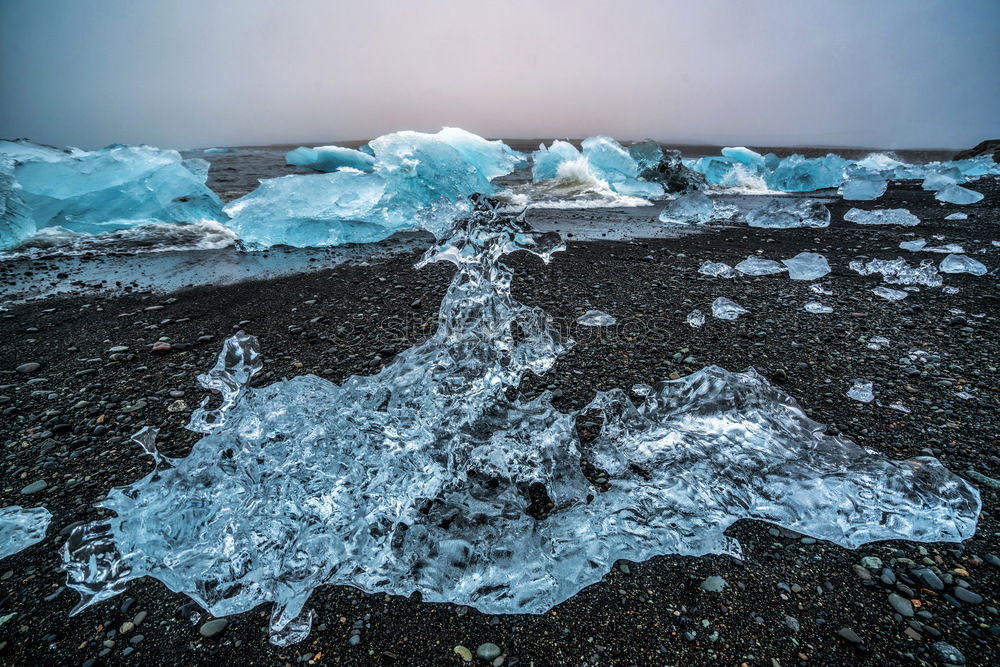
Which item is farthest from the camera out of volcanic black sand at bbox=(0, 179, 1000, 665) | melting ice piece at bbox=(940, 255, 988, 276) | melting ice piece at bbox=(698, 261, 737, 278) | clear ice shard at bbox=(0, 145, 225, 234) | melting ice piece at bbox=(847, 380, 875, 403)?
clear ice shard at bbox=(0, 145, 225, 234)

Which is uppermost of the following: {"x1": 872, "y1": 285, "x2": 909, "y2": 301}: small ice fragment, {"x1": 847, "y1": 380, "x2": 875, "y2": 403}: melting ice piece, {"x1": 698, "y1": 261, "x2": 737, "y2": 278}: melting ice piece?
{"x1": 698, "y1": 261, "x2": 737, "y2": 278}: melting ice piece

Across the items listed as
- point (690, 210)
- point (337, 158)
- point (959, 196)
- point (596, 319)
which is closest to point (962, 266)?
point (690, 210)

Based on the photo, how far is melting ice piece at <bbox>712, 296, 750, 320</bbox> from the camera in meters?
3.66

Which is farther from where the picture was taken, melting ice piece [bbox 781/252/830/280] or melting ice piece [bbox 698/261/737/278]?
melting ice piece [bbox 698/261/737/278]

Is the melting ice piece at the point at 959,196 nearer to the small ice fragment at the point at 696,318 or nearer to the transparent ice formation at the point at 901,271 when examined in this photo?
the transparent ice formation at the point at 901,271

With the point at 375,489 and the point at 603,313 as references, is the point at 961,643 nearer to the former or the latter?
the point at 375,489

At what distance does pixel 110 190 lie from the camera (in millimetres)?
6934

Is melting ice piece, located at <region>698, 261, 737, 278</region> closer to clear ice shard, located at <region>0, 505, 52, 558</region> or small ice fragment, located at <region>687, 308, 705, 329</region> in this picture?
small ice fragment, located at <region>687, 308, 705, 329</region>

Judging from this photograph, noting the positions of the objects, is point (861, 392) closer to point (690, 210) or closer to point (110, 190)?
point (690, 210)

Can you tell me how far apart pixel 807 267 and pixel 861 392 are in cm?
247

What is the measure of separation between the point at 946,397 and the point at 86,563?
14.1 ft

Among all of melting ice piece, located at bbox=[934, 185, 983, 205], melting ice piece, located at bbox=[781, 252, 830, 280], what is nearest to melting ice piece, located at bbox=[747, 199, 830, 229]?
melting ice piece, located at bbox=[781, 252, 830, 280]

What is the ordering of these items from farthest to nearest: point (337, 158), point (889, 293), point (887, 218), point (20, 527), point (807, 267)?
point (337, 158)
point (887, 218)
point (807, 267)
point (889, 293)
point (20, 527)

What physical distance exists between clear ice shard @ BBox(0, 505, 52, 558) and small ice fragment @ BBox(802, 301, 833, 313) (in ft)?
16.5
